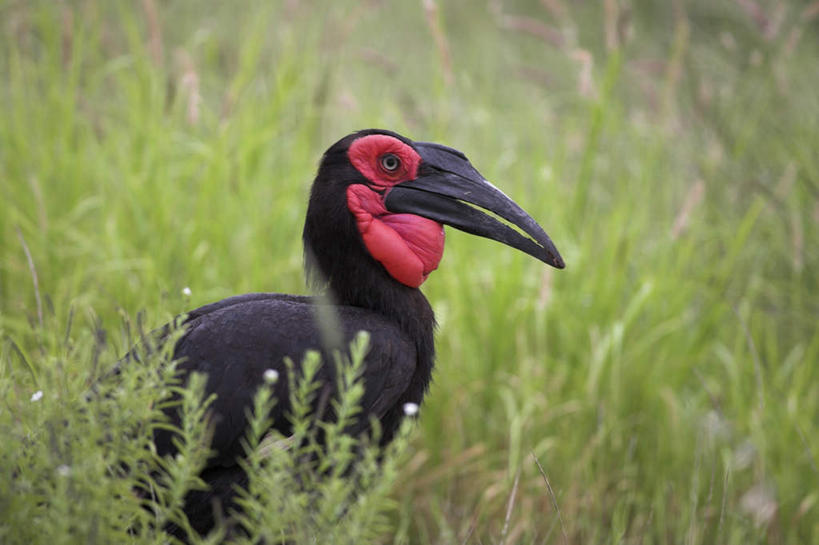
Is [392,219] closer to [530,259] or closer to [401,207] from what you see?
[401,207]

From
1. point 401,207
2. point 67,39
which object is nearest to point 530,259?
point 401,207

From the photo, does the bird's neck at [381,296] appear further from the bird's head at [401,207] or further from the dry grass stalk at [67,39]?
the dry grass stalk at [67,39]

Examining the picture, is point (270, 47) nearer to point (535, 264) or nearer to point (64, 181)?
point (64, 181)

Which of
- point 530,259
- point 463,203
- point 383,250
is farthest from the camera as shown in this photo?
point 530,259

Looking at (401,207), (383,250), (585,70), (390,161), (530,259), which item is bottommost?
(530,259)

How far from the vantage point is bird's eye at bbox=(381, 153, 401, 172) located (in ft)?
8.65

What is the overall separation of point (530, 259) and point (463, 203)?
4.32 feet

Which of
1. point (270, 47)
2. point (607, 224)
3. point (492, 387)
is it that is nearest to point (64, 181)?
point (270, 47)

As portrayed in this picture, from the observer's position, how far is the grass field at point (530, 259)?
3.28 metres

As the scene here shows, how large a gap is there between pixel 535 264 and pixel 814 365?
115 centimetres

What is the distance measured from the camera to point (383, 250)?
256cm

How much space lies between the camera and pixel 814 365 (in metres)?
3.68

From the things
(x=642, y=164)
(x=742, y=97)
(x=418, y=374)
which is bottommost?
(x=418, y=374)

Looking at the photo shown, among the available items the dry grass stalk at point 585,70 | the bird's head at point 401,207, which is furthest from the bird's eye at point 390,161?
the dry grass stalk at point 585,70
